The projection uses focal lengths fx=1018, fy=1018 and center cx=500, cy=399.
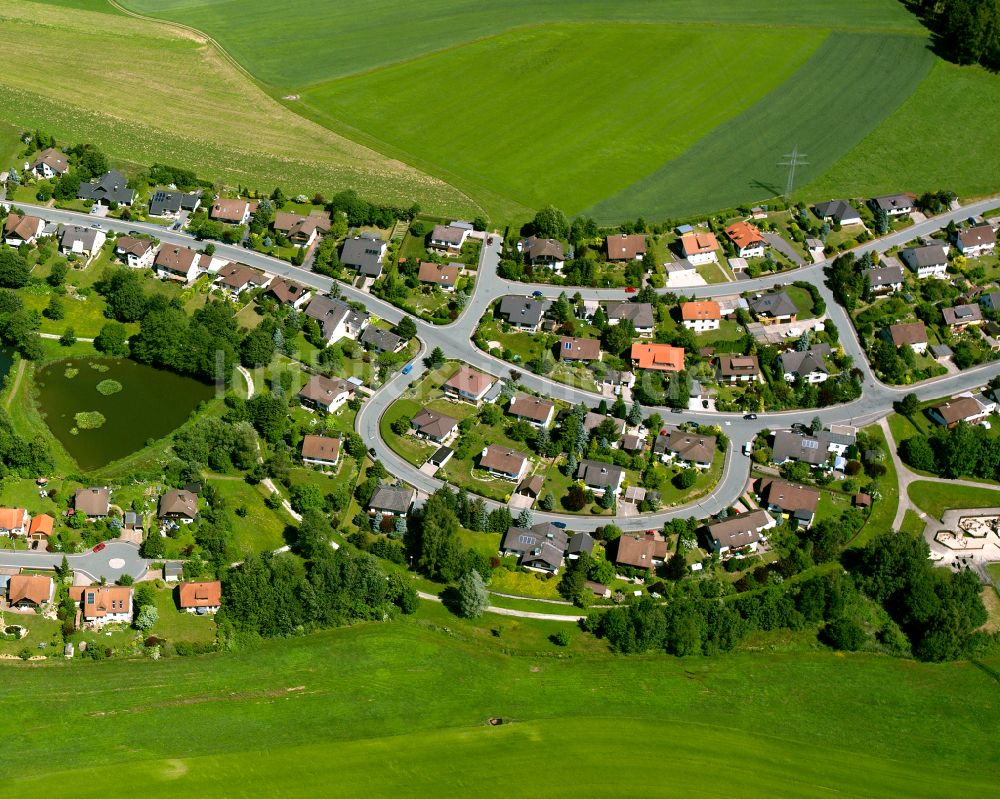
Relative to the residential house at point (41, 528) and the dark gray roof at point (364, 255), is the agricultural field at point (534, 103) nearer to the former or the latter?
the dark gray roof at point (364, 255)

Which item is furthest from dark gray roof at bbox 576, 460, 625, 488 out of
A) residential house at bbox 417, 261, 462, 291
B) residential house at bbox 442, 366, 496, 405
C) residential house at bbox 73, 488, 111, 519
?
residential house at bbox 73, 488, 111, 519

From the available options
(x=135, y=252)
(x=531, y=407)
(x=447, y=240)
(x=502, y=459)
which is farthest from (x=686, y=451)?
(x=135, y=252)

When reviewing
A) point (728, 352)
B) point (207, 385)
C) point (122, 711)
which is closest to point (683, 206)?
point (728, 352)

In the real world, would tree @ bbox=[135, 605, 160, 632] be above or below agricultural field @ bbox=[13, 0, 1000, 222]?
below

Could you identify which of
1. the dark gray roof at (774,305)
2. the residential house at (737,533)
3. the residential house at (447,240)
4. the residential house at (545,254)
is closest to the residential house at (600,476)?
the residential house at (737,533)

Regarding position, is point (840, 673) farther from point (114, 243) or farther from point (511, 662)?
point (114, 243)

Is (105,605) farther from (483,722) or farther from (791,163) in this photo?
(791,163)

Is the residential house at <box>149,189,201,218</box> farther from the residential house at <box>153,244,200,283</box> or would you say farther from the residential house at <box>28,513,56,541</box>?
the residential house at <box>28,513,56,541</box>
